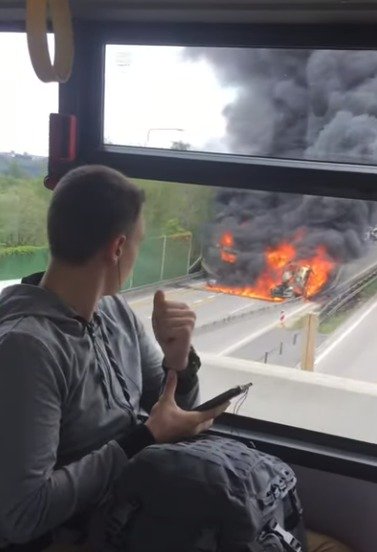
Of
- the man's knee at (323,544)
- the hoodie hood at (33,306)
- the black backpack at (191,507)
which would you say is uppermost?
the hoodie hood at (33,306)

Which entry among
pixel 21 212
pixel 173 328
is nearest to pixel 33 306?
pixel 173 328

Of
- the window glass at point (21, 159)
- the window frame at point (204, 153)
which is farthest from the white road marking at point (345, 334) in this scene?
the window glass at point (21, 159)

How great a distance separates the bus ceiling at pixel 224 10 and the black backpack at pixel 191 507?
943 millimetres

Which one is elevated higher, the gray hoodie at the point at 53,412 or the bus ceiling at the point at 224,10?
the bus ceiling at the point at 224,10

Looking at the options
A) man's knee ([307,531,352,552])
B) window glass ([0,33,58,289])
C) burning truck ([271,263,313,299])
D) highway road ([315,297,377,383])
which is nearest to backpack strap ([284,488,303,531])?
man's knee ([307,531,352,552])

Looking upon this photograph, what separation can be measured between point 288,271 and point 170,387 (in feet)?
1.69

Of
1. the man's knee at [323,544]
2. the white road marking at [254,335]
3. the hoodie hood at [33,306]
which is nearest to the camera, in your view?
the hoodie hood at [33,306]

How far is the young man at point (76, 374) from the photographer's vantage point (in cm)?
122

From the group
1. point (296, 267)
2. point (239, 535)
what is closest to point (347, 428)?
point (296, 267)

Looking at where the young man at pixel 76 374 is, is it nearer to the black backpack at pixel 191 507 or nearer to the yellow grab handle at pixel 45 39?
the black backpack at pixel 191 507

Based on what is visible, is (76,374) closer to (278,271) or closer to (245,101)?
(278,271)

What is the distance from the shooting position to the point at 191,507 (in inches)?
47.5

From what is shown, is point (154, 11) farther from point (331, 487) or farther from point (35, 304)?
point (331, 487)

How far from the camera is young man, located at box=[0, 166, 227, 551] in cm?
122
